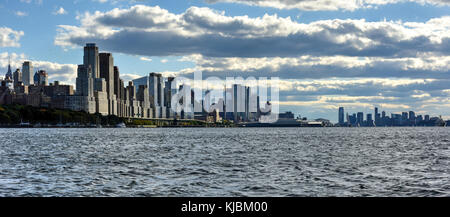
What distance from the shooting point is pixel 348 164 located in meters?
52.8

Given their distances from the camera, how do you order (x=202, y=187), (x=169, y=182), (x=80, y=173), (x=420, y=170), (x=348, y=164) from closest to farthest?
(x=202, y=187) → (x=169, y=182) → (x=80, y=173) → (x=420, y=170) → (x=348, y=164)

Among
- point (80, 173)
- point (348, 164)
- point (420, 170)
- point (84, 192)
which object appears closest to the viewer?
point (84, 192)

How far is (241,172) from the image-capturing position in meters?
43.8

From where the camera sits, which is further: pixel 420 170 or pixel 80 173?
pixel 420 170

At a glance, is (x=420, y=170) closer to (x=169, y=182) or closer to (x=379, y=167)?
(x=379, y=167)

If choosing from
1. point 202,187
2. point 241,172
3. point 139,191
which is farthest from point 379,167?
point 139,191

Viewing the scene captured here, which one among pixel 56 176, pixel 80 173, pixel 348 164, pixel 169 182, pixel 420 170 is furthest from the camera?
pixel 348 164

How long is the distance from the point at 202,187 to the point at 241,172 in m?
9.99
